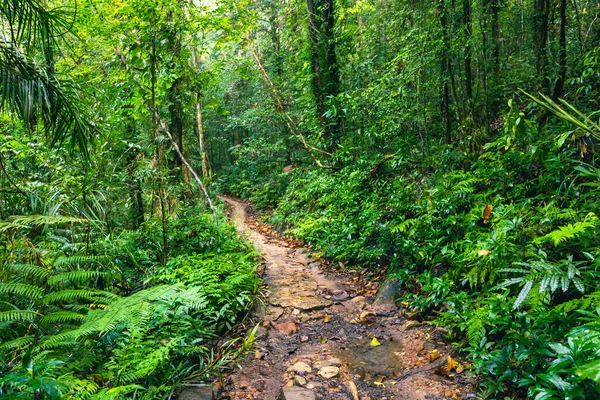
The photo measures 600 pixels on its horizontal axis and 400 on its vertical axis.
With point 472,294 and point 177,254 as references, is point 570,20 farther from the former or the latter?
point 177,254

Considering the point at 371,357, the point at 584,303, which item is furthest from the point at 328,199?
the point at 584,303

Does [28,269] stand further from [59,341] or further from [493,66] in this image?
[493,66]

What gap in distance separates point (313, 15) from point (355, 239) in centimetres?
626

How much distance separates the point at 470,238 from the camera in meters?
4.09

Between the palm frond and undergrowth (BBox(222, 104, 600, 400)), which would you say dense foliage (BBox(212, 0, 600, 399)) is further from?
the palm frond

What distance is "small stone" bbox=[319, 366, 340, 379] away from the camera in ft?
10.7

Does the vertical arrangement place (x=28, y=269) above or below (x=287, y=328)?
above

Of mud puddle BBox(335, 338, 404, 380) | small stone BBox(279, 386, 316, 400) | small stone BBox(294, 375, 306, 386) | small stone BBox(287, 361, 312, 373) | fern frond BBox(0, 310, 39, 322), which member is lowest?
mud puddle BBox(335, 338, 404, 380)

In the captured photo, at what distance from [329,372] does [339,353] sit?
0.40 metres

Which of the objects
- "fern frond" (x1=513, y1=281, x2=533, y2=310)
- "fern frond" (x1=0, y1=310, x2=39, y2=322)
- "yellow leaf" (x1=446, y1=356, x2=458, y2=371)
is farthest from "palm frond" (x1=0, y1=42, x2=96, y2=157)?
"fern frond" (x1=513, y1=281, x2=533, y2=310)

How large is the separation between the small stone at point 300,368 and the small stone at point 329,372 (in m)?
0.13

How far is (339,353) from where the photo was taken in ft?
12.1

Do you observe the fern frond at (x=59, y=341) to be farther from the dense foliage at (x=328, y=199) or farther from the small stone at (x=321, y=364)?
the small stone at (x=321, y=364)

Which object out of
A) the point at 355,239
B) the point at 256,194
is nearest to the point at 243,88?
the point at 256,194
